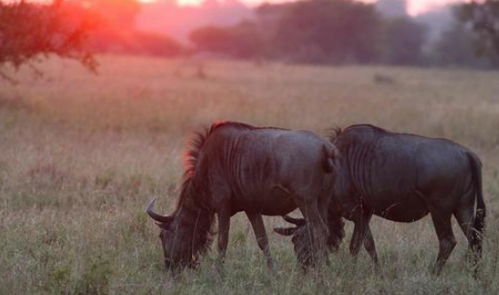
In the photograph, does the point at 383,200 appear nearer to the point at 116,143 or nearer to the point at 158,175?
the point at 158,175

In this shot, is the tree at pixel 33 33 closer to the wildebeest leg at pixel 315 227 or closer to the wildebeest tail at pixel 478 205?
the wildebeest leg at pixel 315 227

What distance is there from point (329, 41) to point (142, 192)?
4262cm

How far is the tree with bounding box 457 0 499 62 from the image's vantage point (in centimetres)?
2405

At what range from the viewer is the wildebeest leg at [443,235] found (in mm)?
6586

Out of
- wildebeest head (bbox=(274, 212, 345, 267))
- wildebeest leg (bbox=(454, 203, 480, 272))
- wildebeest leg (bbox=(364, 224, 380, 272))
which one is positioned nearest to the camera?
A: wildebeest head (bbox=(274, 212, 345, 267))

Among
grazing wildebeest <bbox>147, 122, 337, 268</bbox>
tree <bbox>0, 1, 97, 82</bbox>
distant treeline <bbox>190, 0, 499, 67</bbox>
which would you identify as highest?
tree <bbox>0, 1, 97, 82</bbox>

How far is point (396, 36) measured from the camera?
201 feet

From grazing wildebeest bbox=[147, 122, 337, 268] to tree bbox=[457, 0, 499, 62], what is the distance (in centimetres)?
1838

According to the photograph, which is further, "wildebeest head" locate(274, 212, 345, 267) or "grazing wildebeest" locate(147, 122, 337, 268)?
"wildebeest head" locate(274, 212, 345, 267)

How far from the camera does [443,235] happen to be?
6664 millimetres

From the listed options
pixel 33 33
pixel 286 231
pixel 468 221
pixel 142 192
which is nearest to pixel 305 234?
pixel 286 231

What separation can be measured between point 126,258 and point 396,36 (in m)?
56.3

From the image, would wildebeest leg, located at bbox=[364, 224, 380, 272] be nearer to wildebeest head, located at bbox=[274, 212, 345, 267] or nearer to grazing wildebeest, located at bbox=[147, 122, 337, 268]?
wildebeest head, located at bbox=[274, 212, 345, 267]

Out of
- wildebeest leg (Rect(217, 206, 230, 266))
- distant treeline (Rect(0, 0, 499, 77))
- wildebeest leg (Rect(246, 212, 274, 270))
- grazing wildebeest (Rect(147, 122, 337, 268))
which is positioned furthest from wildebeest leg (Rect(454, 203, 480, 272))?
distant treeline (Rect(0, 0, 499, 77))
